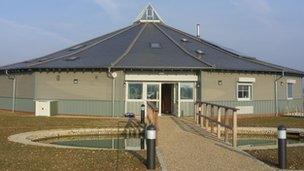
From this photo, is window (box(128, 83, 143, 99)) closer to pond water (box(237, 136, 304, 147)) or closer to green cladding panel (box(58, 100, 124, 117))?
green cladding panel (box(58, 100, 124, 117))

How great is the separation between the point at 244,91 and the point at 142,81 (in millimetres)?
6917

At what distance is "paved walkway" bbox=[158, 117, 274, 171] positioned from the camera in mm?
10867

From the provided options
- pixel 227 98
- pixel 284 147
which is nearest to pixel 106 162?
pixel 284 147

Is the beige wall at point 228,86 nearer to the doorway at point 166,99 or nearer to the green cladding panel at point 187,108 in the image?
the green cladding panel at point 187,108

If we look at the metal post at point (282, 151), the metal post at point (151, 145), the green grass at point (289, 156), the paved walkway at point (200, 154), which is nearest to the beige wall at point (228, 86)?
the paved walkway at point (200, 154)

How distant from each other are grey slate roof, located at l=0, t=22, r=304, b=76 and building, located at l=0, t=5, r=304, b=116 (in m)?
0.06

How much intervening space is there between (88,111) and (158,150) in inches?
625

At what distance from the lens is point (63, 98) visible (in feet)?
95.8

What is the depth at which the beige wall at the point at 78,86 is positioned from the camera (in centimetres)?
2844

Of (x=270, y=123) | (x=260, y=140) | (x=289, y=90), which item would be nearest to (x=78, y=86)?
(x=270, y=123)

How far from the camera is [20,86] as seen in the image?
31.7 m

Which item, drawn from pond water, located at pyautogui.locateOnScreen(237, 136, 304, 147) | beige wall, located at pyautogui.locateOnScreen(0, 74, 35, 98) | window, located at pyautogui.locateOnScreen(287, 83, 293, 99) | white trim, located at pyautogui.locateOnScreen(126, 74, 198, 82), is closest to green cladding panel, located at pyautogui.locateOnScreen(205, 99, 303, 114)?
window, located at pyautogui.locateOnScreen(287, 83, 293, 99)

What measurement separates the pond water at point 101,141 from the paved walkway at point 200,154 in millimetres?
1004

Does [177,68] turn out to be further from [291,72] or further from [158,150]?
[158,150]
